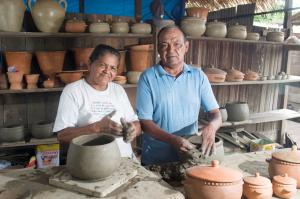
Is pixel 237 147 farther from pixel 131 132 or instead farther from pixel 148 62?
pixel 131 132

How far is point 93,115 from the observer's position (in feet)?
6.60

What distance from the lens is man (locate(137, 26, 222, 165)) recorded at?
216cm

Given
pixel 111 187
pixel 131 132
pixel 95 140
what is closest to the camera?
pixel 111 187

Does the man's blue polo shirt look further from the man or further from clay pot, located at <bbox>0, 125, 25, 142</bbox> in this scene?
clay pot, located at <bbox>0, 125, 25, 142</bbox>

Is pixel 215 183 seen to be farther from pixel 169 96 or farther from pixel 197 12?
pixel 197 12

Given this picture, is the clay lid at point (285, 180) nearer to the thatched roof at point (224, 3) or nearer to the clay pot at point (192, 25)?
the clay pot at point (192, 25)

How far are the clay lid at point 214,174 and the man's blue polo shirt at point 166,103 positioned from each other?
2.51ft

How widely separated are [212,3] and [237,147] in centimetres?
363

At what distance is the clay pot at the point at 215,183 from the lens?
1.35 meters

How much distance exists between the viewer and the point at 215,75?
4199 mm

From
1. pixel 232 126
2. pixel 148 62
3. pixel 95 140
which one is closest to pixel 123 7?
pixel 148 62

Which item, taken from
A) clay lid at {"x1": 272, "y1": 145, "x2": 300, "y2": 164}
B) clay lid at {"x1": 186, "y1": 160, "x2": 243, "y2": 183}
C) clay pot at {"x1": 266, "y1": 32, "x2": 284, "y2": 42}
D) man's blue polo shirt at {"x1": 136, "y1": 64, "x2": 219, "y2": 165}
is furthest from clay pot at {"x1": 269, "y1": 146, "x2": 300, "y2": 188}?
clay pot at {"x1": 266, "y1": 32, "x2": 284, "y2": 42}

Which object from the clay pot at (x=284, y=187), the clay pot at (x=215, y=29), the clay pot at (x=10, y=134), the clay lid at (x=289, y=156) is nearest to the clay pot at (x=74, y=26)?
the clay pot at (x=10, y=134)

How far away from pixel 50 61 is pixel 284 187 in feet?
9.08
